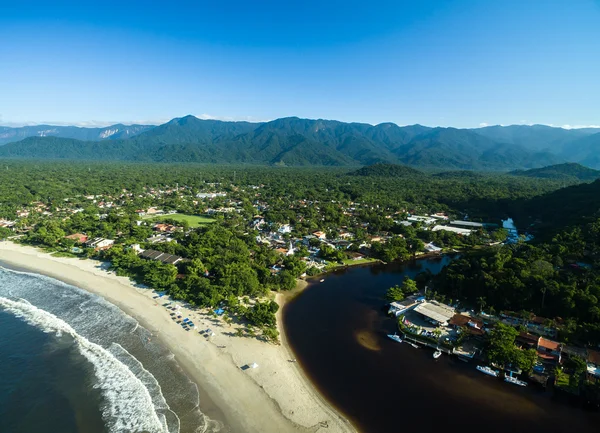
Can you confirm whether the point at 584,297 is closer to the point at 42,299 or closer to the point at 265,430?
the point at 265,430

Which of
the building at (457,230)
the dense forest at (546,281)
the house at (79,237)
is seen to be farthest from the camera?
the building at (457,230)

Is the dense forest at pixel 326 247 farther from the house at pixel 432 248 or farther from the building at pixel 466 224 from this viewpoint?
the building at pixel 466 224

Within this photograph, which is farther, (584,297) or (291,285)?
(291,285)

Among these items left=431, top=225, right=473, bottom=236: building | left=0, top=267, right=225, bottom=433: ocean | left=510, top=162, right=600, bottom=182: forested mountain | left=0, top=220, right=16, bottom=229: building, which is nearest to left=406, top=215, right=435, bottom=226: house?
left=431, top=225, right=473, bottom=236: building

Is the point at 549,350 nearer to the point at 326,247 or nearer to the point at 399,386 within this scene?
the point at 399,386

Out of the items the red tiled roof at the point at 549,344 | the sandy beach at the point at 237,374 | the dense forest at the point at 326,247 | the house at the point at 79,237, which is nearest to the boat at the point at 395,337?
the sandy beach at the point at 237,374

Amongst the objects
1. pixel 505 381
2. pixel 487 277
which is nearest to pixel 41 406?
pixel 505 381

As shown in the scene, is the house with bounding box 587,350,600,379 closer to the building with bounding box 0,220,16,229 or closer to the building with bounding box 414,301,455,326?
the building with bounding box 414,301,455,326
